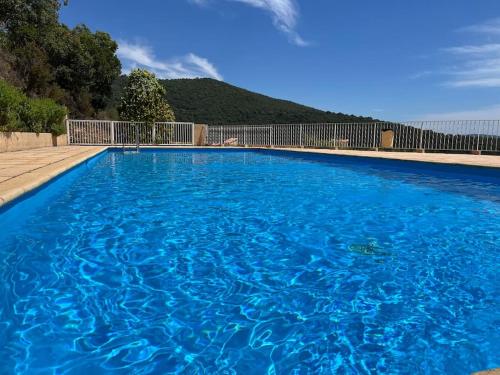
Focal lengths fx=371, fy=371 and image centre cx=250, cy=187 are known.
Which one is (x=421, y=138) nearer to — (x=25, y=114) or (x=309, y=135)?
(x=309, y=135)

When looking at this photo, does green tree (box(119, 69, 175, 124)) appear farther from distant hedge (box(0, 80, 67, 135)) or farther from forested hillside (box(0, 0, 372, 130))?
distant hedge (box(0, 80, 67, 135))

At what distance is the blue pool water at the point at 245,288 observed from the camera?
1.85 meters

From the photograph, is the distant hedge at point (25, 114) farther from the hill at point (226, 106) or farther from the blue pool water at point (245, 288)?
the hill at point (226, 106)

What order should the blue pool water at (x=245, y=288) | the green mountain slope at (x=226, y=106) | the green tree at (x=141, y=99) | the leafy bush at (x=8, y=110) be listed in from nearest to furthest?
the blue pool water at (x=245, y=288) < the leafy bush at (x=8, y=110) < the green tree at (x=141, y=99) < the green mountain slope at (x=226, y=106)

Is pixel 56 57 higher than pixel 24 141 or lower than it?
higher

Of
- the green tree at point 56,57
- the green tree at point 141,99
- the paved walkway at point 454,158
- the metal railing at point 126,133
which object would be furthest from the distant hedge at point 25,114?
the paved walkway at point 454,158

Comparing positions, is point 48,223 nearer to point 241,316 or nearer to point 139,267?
point 139,267

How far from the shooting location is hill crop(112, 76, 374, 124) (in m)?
46.2

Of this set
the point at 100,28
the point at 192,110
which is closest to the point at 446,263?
the point at 100,28

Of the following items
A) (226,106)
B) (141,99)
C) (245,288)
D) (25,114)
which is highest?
(226,106)

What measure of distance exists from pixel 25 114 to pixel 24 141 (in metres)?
1.18

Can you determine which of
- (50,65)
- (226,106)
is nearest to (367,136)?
(50,65)

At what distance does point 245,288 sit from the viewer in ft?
8.64

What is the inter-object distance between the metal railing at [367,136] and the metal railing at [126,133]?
6.19 feet
